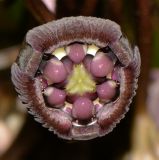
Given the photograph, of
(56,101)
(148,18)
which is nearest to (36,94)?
(56,101)

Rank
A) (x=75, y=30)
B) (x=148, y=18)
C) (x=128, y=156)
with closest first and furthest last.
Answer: (x=75, y=30), (x=148, y=18), (x=128, y=156)

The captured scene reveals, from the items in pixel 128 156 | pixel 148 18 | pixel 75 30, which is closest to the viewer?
pixel 75 30

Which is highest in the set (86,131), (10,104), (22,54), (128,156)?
(22,54)

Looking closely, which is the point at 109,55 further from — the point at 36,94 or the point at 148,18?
the point at 148,18
